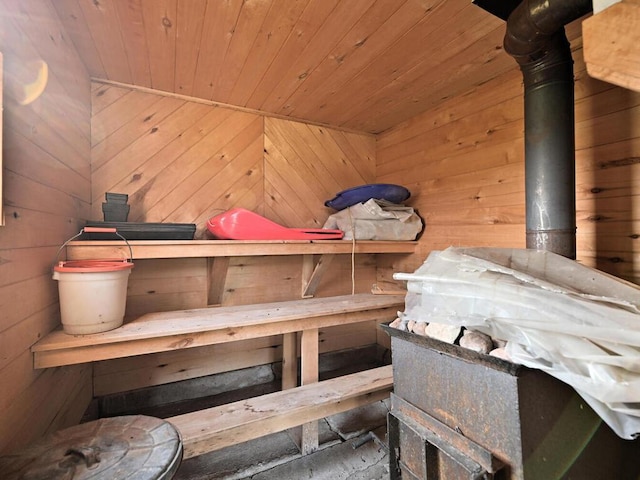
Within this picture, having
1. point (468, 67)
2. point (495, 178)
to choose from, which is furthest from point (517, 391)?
point (468, 67)

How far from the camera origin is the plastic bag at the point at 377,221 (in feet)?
6.75

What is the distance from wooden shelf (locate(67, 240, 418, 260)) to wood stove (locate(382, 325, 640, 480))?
3.06 ft

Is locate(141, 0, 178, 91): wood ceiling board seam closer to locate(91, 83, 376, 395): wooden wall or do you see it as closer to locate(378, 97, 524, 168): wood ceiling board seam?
locate(91, 83, 376, 395): wooden wall

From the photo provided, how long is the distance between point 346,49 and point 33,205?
148cm

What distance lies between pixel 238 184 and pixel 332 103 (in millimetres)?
880

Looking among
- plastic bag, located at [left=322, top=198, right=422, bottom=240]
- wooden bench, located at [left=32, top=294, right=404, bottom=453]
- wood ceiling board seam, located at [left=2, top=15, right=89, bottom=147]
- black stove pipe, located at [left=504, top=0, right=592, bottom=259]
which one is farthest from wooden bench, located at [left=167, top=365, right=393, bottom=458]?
wood ceiling board seam, located at [left=2, top=15, right=89, bottom=147]

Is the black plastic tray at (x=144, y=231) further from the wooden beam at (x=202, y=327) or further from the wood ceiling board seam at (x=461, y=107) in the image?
the wood ceiling board seam at (x=461, y=107)

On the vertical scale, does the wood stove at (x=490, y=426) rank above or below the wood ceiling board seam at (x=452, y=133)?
below

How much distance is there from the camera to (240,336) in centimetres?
149

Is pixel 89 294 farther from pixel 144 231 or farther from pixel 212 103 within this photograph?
pixel 212 103

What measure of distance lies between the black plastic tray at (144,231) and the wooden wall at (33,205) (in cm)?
12

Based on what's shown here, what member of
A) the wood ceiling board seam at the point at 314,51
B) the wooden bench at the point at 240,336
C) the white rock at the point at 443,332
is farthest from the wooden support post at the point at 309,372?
the wood ceiling board seam at the point at 314,51

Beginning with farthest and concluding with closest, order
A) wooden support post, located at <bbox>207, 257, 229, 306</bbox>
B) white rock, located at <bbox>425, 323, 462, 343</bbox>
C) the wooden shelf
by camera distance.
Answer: wooden support post, located at <bbox>207, 257, 229, 306</bbox> < the wooden shelf < white rock, located at <bbox>425, 323, 462, 343</bbox>

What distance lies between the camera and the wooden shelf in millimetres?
1363
